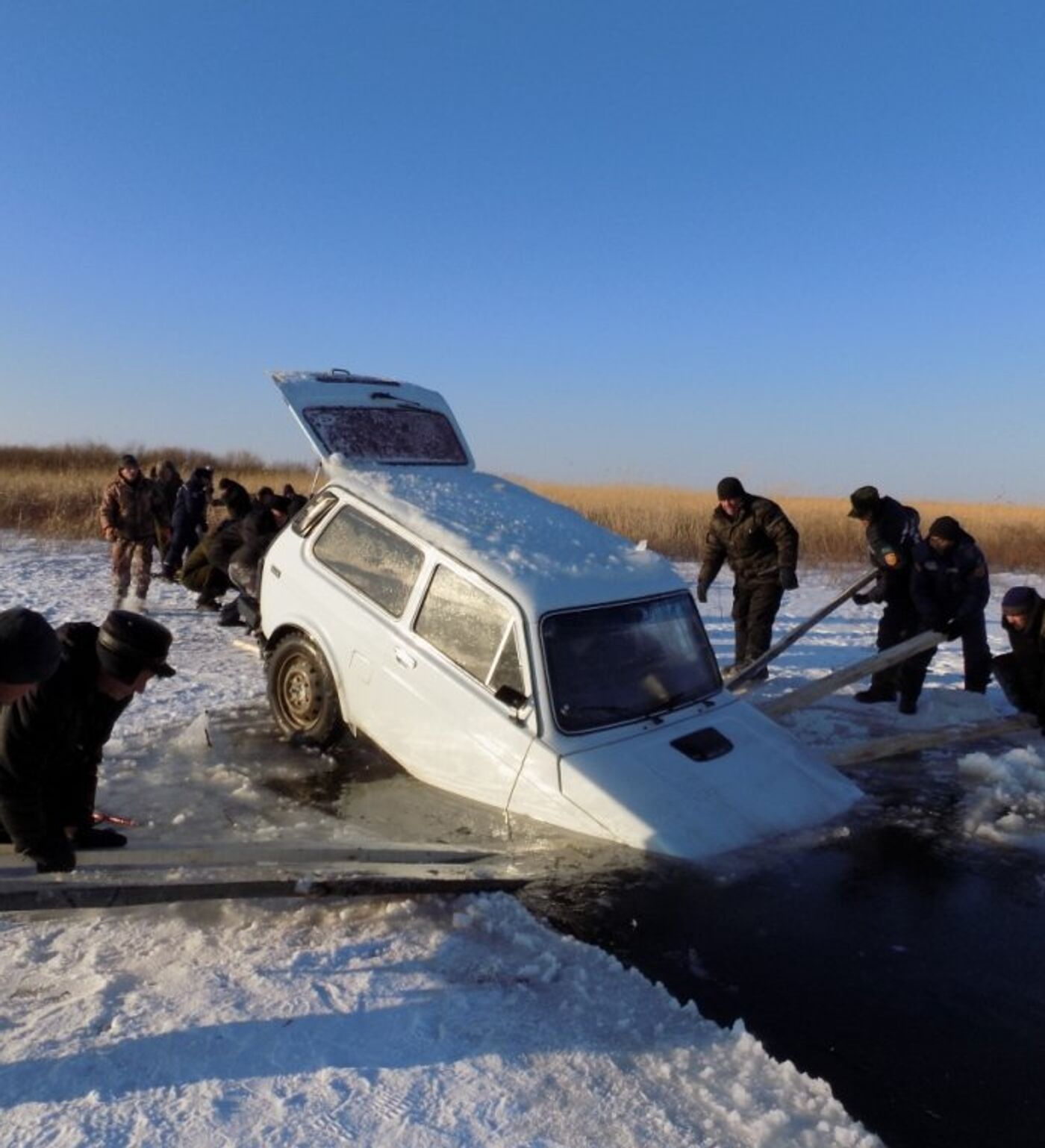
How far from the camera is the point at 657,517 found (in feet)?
69.7

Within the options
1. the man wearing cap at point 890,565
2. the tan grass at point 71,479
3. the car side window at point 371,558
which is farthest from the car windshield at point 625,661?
the tan grass at point 71,479

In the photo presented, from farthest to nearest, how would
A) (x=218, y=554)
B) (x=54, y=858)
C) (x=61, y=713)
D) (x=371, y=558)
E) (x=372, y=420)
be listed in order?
1. (x=218, y=554)
2. (x=372, y=420)
3. (x=371, y=558)
4. (x=54, y=858)
5. (x=61, y=713)

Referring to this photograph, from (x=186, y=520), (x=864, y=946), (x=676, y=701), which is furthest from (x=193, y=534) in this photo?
(x=864, y=946)

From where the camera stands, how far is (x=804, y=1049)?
3.25m

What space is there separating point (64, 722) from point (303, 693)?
9.50 feet

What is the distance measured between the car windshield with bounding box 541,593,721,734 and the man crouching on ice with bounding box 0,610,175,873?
1.98m

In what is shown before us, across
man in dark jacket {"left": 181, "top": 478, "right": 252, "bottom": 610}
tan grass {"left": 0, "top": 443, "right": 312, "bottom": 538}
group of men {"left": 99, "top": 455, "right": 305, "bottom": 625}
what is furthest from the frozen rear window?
tan grass {"left": 0, "top": 443, "right": 312, "bottom": 538}

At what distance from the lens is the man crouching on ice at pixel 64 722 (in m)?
3.47

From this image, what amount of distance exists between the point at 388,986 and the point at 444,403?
5.76 metres

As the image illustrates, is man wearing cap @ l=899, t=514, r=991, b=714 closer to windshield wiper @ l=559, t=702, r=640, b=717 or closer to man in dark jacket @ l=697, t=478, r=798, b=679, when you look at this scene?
man in dark jacket @ l=697, t=478, r=798, b=679

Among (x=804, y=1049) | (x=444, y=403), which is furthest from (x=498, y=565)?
(x=444, y=403)

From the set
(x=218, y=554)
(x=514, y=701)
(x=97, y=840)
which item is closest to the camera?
(x=97, y=840)

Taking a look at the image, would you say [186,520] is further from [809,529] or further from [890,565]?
[809,529]

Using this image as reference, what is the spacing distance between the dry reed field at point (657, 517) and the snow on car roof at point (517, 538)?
30.4 ft
